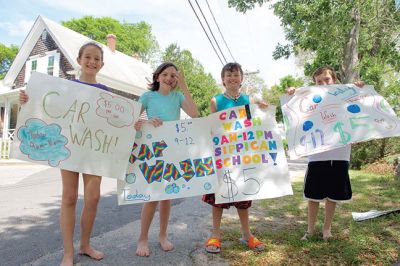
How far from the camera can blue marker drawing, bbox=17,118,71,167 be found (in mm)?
2594

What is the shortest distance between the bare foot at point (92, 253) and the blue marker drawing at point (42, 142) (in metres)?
0.79

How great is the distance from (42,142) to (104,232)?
4.74 feet

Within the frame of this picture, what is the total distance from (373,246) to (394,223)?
0.96m

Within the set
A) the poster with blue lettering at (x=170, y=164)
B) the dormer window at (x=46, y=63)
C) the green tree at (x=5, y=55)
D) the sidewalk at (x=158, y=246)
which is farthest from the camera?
the green tree at (x=5, y=55)

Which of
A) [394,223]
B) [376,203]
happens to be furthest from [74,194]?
[376,203]

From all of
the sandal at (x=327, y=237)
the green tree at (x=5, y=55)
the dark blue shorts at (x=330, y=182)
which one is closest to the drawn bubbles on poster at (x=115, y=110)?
the dark blue shorts at (x=330, y=182)

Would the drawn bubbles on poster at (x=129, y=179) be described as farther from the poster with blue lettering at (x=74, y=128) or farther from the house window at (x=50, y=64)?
the house window at (x=50, y=64)

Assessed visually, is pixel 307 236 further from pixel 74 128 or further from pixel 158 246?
pixel 74 128

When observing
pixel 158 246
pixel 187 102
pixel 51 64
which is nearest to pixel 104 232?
pixel 158 246

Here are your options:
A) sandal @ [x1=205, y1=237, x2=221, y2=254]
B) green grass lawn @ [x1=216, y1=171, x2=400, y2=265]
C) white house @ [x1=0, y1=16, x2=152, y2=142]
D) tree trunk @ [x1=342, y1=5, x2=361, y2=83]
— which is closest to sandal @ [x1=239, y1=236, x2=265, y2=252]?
green grass lawn @ [x1=216, y1=171, x2=400, y2=265]

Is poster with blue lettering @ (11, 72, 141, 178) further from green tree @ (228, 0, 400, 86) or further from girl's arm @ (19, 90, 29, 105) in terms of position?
green tree @ (228, 0, 400, 86)

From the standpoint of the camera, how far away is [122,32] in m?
37.6

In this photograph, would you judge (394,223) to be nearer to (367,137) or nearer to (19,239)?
(367,137)

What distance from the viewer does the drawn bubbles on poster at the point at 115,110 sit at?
282cm
